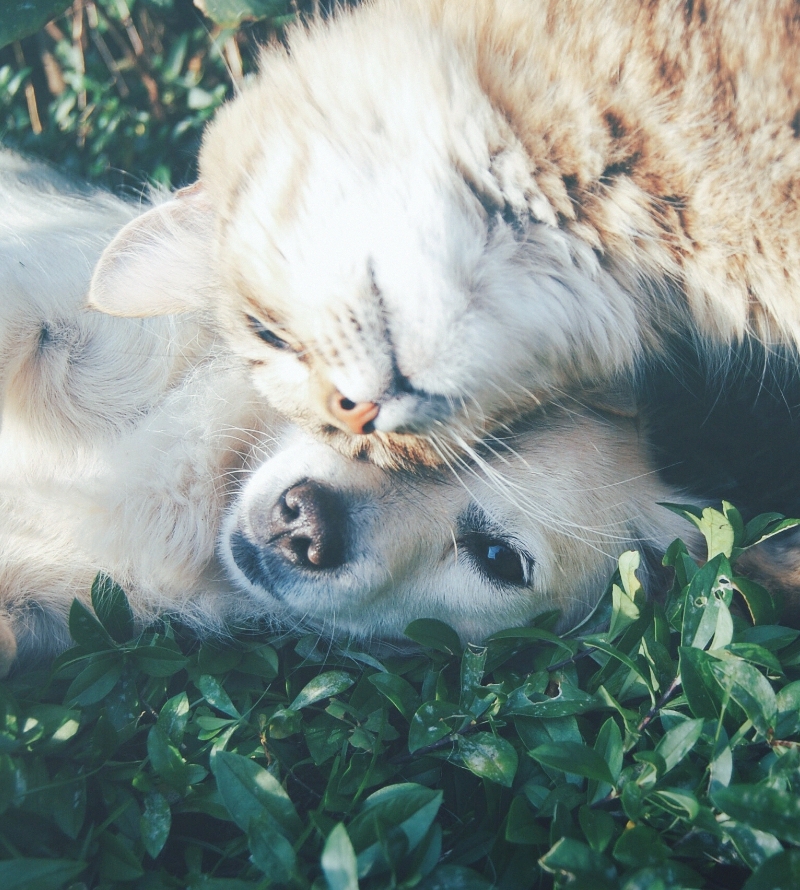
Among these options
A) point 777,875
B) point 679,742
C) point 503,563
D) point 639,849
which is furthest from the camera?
point 503,563

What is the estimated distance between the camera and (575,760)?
1407mm

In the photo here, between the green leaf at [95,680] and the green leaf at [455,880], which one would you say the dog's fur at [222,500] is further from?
the green leaf at [455,880]

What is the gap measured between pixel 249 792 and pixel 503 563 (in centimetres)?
88

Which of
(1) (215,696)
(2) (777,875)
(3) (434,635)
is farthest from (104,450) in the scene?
(2) (777,875)

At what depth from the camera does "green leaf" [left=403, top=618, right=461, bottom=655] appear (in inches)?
72.8

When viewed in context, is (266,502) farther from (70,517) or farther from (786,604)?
(786,604)

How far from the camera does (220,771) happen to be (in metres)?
1.48

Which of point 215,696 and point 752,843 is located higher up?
point 752,843

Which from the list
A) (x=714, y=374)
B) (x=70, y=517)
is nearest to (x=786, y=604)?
(x=714, y=374)

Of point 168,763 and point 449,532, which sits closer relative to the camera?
point 168,763

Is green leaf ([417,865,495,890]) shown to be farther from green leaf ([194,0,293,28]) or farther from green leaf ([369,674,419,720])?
green leaf ([194,0,293,28])

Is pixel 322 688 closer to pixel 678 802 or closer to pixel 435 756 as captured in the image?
pixel 435 756

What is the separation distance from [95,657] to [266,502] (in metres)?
0.53

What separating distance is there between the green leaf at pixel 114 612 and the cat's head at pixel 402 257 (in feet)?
2.07
